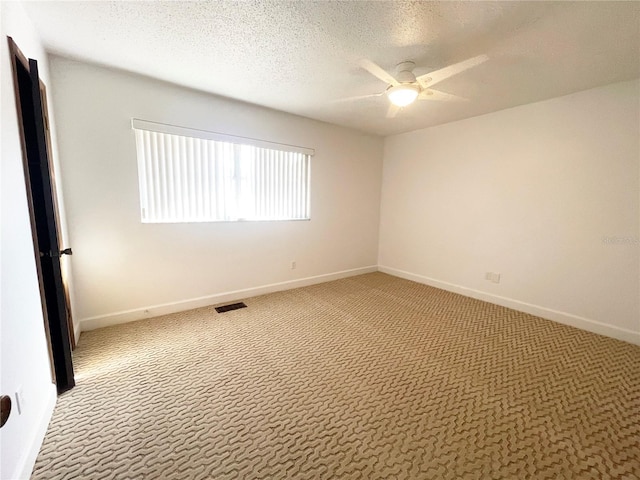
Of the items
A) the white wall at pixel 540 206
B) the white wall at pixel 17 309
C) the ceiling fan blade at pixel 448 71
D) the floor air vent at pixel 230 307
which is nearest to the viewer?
the white wall at pixel 17 309

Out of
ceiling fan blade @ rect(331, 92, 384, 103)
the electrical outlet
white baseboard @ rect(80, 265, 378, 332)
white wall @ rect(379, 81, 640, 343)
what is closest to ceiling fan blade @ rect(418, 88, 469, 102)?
ceiling fan blade @ rect(331, 92, 384, 103)

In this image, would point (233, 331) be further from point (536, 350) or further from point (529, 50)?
point (529, 50)

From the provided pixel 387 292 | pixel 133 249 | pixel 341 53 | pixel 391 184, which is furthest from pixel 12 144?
pixel 391 184

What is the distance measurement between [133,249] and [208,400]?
5.86 feet

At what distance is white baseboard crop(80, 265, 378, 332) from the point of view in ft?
8.46

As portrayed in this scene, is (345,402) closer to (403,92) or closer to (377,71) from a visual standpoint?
(403,92)

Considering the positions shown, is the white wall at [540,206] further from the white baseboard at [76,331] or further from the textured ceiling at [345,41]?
the white baseboard at [76,331]

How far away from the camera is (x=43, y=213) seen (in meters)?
1.62

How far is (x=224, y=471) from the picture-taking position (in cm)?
125

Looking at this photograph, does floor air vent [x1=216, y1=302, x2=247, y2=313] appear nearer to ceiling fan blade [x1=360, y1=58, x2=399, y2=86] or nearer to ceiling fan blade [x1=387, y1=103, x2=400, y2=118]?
ceiling fan blade [x1=360, y1=58, x2=399, y2=86]

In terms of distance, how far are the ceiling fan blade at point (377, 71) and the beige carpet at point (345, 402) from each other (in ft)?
7.54

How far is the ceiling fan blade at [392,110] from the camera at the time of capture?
305 cm

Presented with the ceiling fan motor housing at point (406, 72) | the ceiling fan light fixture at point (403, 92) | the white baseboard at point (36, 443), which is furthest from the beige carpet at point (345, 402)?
the ceiling fan motor housing at point (406, 72)

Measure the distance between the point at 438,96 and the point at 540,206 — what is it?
1699mm
